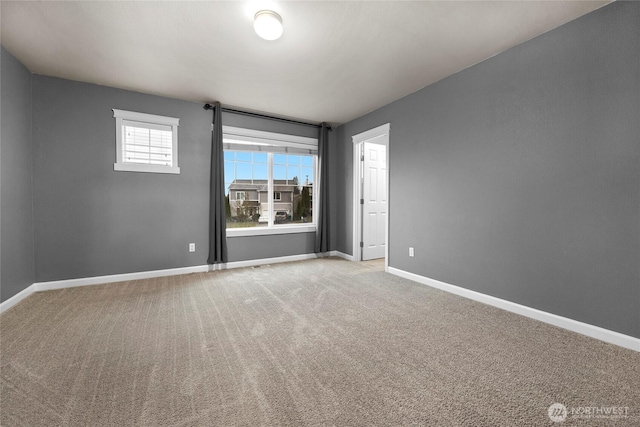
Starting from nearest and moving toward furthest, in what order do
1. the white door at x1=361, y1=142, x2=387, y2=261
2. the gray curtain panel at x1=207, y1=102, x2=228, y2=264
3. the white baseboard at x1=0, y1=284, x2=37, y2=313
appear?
the white baseboard at x1=0, y1=284, x2=37, y2=313
the gray curtain panel at x1=207, y1=102, x2=228, y2=264
the white door at x1=361, y1=142, x2=387, y2=261

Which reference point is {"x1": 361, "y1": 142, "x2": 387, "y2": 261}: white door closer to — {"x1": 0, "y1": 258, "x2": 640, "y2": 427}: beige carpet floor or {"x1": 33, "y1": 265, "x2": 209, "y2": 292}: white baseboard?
{"x1": 0, "y1": 258, "x2": 640, "y2": 427}: beige carpet floor

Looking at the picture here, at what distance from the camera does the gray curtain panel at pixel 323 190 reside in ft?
17.1

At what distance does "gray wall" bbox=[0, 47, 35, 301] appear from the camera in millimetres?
2703

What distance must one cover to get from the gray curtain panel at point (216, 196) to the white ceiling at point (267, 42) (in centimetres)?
60

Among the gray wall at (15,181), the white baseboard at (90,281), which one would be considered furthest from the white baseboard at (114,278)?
the gray wall at (15,181)

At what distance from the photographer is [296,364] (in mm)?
1800

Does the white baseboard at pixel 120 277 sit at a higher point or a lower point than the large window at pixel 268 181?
lower

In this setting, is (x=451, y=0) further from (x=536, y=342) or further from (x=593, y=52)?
(x=536, y=342)

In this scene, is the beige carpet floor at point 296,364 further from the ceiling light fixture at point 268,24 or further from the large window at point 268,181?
the ceiling light fixture at point 268,24

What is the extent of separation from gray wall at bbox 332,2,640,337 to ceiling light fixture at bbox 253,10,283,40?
2203 mm

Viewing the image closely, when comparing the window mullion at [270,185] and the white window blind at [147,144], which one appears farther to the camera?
the window mullion at [270,185]

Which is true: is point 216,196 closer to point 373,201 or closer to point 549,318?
point 373,201

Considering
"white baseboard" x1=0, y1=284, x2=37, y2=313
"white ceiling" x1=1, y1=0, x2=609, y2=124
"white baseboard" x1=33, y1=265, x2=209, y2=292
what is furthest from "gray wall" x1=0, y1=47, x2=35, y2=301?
"white ceiling" x1=1, y1=0, x2=609, y2=124

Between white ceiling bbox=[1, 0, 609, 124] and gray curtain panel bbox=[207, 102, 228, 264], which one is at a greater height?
white ceiling bbox=[1, 0, 609, 124]
